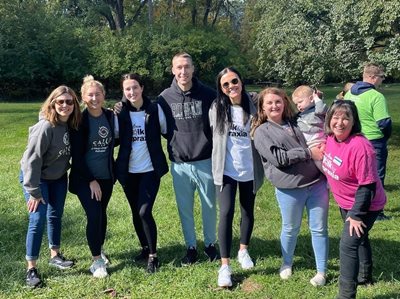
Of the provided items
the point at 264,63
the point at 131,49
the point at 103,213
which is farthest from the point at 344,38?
the point at 131,49

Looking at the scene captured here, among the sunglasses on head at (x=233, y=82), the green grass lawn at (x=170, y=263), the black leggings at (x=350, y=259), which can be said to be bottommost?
the green grass lawn at (x=170, y=263)

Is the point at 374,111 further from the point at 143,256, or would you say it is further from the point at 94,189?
the point at 94,189

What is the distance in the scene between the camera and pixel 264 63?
1600cm

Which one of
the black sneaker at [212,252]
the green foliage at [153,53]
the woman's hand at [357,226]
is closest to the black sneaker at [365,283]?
the woman's hand at [357,226]

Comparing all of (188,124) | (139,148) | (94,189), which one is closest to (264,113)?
(188,124)

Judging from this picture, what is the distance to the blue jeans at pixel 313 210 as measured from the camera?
391 cm

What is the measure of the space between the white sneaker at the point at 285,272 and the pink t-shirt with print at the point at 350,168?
3.00 ft

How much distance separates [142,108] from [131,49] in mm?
22732

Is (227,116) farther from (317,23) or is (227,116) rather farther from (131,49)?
(131,49)

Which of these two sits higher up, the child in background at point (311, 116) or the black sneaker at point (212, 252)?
the child in background at point (311, 116)

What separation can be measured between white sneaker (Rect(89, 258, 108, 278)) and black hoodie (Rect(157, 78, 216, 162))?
120cm

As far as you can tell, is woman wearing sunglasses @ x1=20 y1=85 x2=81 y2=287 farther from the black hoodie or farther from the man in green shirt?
the man in green shirt

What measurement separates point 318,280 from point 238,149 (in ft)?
4.34

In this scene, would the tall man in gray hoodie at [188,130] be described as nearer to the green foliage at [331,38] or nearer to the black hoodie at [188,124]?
the black hoodie at [188,124]
